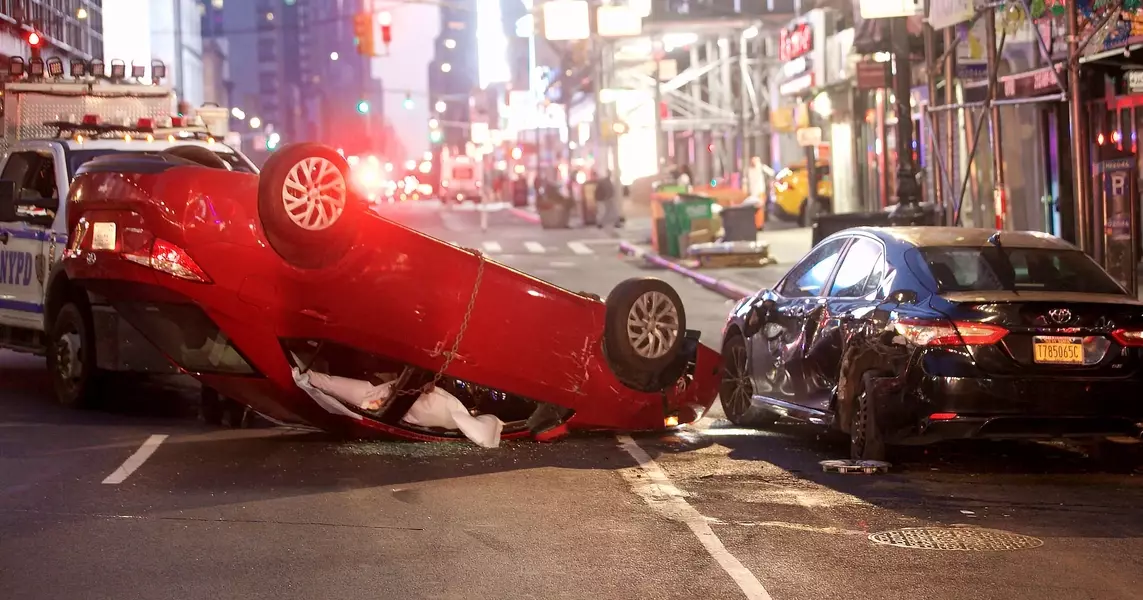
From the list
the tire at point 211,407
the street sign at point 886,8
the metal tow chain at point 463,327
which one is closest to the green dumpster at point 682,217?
the street sign at point 886,8

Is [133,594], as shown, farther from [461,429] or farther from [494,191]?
[494,191]

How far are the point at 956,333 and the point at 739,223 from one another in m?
24.2

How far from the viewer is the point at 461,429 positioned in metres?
10.5

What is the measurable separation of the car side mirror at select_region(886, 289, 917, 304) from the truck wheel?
233 inches

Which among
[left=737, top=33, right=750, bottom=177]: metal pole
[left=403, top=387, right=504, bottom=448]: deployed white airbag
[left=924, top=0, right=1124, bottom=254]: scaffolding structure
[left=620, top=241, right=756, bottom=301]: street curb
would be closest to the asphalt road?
[left=403, top=387, right=504, bottom=448]: deployed white airbag

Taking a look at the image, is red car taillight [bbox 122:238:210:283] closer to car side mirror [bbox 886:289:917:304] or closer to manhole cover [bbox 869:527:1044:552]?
car side mirror [bbox 886:289:917:304]

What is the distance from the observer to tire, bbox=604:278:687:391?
35.3ft

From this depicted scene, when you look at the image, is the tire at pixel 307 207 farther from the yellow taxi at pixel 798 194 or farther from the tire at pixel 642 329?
the yellow taxi at pixel 798 194

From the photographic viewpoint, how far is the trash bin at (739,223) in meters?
33.3

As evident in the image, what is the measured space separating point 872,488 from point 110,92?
38.8 feet

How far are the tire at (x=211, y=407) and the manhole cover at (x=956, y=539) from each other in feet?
19.0

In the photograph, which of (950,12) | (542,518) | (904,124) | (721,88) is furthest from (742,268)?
(721,88)

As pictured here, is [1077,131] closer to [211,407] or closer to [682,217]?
[211,407]

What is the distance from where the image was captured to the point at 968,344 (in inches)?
366
